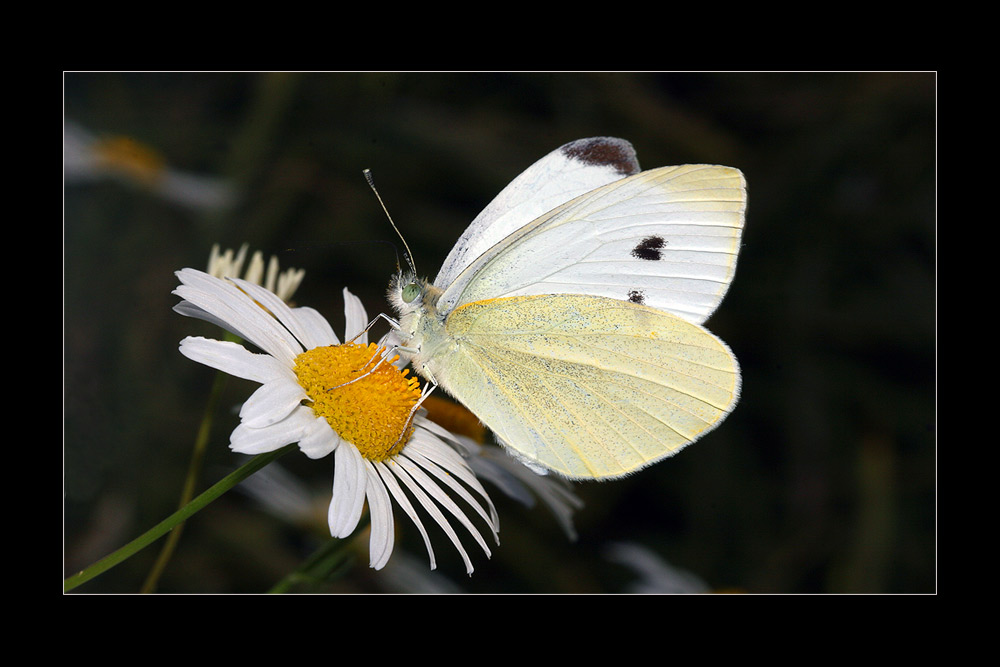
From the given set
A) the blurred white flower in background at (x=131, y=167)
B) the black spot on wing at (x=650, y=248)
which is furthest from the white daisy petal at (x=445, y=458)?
the blurred white flower in background at (x=131, y=167)

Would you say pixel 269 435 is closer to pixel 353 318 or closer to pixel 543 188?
pixel 353 318

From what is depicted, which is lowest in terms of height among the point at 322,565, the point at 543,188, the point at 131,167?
the point at 322,565

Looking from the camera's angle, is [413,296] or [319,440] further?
[413,296]

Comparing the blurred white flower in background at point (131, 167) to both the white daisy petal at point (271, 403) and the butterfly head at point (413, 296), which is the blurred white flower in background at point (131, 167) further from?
the white daisy petal at point (271, 403)

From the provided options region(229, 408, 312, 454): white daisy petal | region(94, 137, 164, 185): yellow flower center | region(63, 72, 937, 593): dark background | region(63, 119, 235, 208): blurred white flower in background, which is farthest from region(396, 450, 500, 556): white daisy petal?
region(94, 137, 164, 185): yellow flower center

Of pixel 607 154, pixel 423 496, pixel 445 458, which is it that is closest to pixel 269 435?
pixel 423 496

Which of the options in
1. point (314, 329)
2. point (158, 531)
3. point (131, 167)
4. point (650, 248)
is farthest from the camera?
point (131, 167)

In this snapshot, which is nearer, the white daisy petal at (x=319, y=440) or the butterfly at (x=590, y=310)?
the white daisy petal at (x=319, y=440)

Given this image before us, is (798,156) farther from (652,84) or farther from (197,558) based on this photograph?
(197,558)
